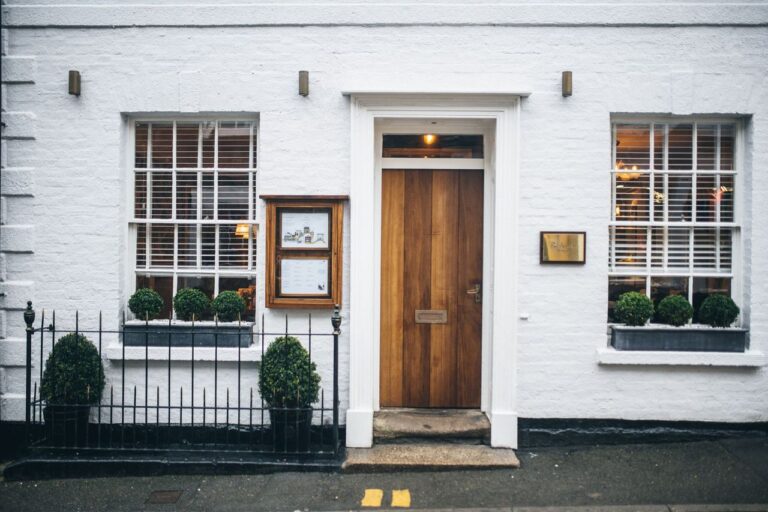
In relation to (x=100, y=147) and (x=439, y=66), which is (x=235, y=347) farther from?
(x=439, y=66)

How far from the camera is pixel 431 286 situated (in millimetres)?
6211

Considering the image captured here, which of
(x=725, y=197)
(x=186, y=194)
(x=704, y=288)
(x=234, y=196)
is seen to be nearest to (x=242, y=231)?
(x=234, y=196)

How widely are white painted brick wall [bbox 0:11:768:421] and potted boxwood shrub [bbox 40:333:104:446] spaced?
48 cm

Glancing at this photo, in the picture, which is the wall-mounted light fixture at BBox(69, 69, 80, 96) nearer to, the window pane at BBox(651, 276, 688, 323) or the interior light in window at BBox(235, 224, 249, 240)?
the interior light in window at BBox(235, 224, 249, 240)

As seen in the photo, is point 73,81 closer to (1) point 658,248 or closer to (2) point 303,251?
(2) point 303,251

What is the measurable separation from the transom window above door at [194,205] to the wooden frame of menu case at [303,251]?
379 millimetres

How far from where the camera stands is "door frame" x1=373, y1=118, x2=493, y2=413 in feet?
19.8

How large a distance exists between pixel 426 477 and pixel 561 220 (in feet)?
8.68

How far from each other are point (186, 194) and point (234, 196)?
1.60 feet

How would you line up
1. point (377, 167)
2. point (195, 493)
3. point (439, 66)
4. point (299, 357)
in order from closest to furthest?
point (195, 493)
point (299, 357)
point (439, 66)
point (377, 167)

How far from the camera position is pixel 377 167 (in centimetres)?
613

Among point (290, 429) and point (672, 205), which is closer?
point (290, 429)

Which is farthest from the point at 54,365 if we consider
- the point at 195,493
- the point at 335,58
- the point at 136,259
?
the point at 335,58

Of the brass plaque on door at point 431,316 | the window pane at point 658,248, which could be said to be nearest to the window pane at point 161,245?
the brass plaque on door at point 431,316
